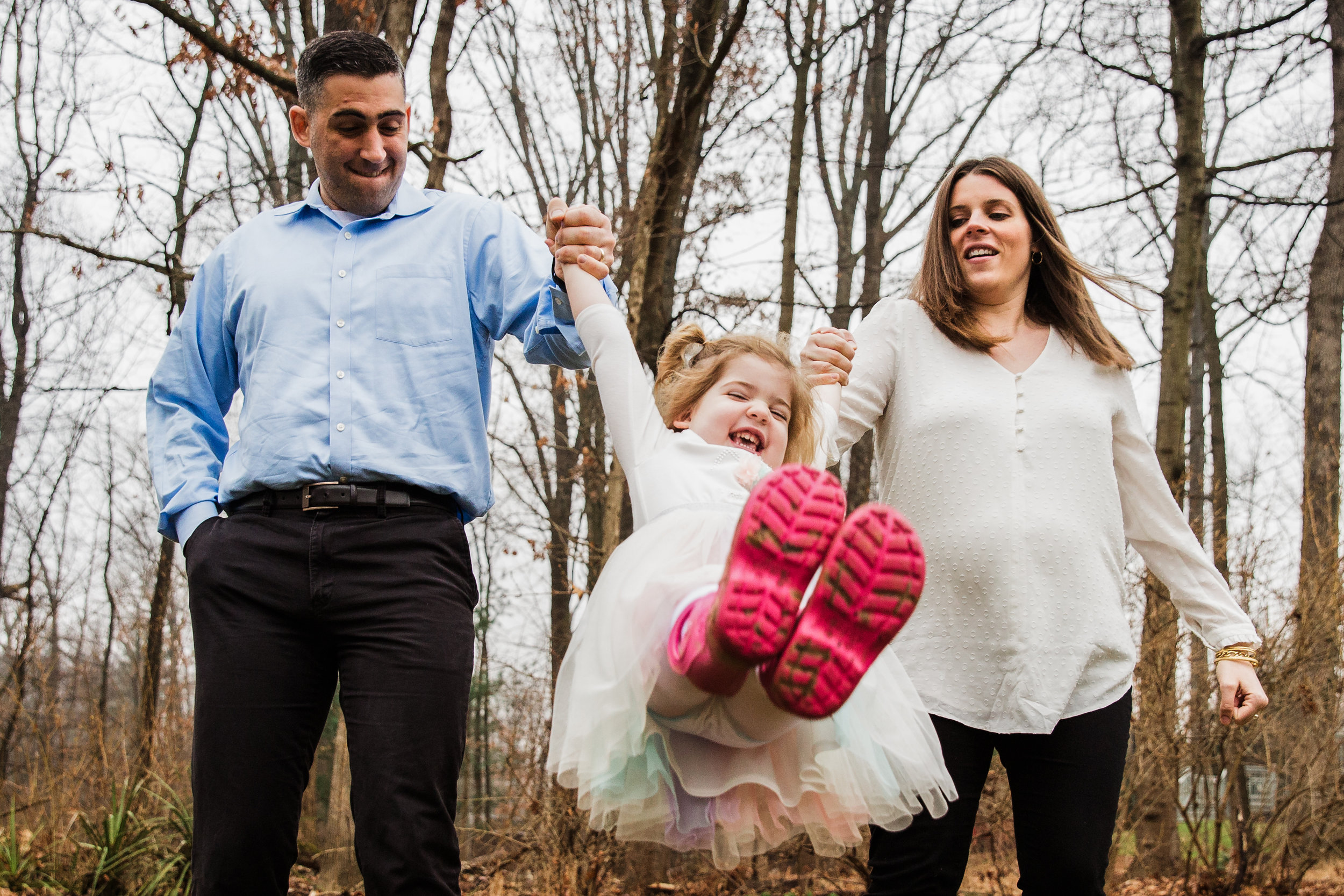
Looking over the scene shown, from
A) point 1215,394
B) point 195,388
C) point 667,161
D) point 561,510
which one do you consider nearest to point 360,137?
point 195,388

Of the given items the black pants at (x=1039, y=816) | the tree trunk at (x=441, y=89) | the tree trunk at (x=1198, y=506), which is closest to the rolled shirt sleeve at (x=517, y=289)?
the black pants at (x=1039, y=816)

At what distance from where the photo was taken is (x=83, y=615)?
15.9m

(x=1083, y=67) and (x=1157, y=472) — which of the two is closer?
(x=1157, y=472)

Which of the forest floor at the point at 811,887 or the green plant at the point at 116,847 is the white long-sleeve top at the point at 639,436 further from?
the green plant at the point at 116,847

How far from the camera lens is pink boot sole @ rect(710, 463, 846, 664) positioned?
1472 mm

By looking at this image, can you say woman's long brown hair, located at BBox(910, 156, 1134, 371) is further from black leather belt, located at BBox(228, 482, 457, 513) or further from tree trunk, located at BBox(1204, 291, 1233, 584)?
tree trunk, located at BBox(1204, 291, 1233, 584)

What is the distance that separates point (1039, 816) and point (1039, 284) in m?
1.23

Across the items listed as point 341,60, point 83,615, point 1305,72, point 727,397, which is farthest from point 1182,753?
point 83,615

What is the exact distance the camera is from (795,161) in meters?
8.33

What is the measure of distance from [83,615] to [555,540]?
31.9ft

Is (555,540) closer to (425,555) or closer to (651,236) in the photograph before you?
(651,236)

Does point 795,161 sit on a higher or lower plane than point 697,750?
higher

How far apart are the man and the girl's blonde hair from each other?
1.06 ft

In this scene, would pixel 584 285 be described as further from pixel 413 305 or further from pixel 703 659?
pixel 703 659
